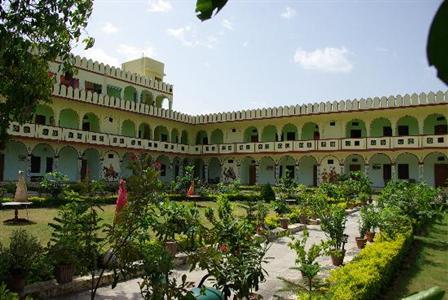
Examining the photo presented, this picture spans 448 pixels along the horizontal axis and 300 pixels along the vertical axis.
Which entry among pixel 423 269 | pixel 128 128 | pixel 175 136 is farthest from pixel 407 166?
pixel 423 269

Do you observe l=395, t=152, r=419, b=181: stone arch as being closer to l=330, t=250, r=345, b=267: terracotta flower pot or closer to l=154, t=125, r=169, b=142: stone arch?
l=154, t=125, r=169, b=142: stone arch

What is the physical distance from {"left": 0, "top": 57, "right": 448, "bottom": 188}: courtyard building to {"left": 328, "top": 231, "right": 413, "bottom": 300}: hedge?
14140 mm

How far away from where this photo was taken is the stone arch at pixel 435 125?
2664cm

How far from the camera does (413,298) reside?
49cm

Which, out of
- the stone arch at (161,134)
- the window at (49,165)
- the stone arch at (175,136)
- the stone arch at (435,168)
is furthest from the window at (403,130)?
the window at (49,165)

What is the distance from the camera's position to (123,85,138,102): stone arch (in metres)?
31.9

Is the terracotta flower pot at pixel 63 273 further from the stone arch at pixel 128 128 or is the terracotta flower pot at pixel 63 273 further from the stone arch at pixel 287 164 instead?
the stone arch at pixel 287 164

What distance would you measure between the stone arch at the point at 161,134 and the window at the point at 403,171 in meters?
18.1

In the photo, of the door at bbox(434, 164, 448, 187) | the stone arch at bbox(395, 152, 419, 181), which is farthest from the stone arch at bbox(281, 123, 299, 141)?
the door at bbox(434, 164, 448, 187)

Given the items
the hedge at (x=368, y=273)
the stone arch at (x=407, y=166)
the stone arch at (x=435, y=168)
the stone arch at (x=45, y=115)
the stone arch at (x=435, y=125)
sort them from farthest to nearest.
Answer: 1. the stone arch at (x=407, y=166)
2. the stone arch at (x=435, y=125)
3. the stone arch at (x=435, y=168)
4. the stone arch at (x=45, y=115)
5. the hedge at (x=368, y=273)

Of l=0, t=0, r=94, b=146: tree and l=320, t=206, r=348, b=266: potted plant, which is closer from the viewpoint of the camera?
l=0, t=0, r=94, b=146: tree

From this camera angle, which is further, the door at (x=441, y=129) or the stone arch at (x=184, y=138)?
the stone arch at (x=184, y=138)

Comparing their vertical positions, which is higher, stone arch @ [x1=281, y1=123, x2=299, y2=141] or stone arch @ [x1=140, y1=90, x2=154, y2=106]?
stone arch @ [x1=140, y1=90, x2=154, y2=106]

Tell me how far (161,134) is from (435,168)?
68.7 ft
